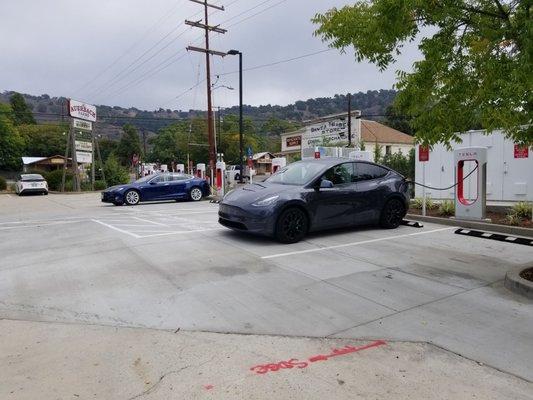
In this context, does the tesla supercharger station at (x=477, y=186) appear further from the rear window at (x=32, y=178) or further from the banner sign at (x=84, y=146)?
the banner sign at (x=84, y=146)

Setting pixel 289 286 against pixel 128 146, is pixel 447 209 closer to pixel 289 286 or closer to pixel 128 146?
pixel 289 286

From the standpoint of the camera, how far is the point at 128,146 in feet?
341

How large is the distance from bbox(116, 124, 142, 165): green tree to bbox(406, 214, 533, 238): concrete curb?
99.2m

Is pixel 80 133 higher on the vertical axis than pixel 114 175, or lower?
higher

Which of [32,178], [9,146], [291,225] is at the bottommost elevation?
[291,225]

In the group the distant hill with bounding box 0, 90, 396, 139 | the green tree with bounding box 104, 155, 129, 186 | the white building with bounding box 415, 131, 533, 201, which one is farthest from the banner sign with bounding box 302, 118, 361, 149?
the distant hill with bounding box 0, 90, 396, 139

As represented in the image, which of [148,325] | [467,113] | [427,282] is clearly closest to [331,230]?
[427,282]

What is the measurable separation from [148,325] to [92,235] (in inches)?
222

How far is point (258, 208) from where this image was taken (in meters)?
7.79

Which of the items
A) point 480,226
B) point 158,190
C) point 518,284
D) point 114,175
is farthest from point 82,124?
point 518,284

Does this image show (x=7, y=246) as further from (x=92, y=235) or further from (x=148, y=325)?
(x=148, y=325)

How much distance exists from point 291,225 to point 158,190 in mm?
11648

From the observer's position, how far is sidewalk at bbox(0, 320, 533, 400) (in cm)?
316

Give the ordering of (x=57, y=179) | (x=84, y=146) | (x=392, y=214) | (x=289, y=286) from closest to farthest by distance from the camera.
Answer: (x=289, y=286) → (x=392, y=214) → (x=84, y=146) → (x=57, y=179)
